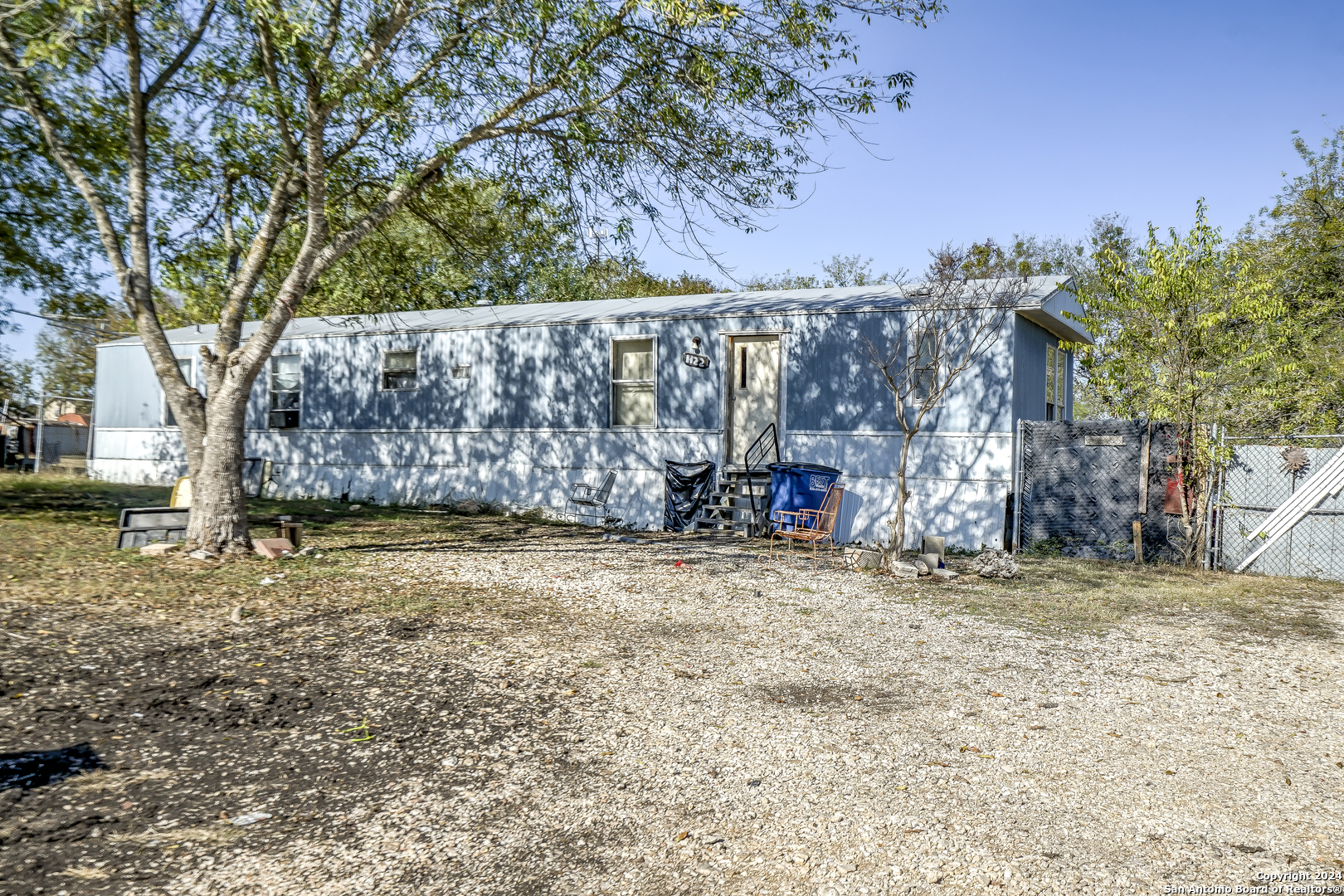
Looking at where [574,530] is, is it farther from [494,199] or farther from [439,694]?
[439,694]

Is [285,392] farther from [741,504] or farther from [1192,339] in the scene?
[1192,339]

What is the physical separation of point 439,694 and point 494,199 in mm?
7511

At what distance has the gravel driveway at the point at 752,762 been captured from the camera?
9.03 ft

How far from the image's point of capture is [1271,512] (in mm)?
9180

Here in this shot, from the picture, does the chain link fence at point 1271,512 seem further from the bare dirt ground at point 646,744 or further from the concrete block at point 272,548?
the concrete block at point 272,548

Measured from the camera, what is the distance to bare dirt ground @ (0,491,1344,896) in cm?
277

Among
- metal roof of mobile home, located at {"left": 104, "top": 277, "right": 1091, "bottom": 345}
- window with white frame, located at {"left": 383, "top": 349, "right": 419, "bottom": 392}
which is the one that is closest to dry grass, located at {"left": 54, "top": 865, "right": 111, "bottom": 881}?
metal roof of mobile home, located at {"left": 104, "top": 277, "right": 1091, "bottom": 345}

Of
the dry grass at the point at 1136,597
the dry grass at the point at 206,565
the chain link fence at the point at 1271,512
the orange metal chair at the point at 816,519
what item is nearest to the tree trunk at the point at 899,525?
the dry grass at the point at 1136,597

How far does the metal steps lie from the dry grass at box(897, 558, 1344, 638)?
286 centimetres

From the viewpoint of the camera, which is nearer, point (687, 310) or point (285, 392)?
point (687, 310)

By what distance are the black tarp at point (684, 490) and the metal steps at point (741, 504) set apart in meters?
0.27

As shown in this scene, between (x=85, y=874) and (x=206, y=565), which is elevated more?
(x=206, y=565)

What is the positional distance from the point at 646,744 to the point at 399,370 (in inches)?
478

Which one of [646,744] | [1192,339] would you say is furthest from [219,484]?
[1192,339]
